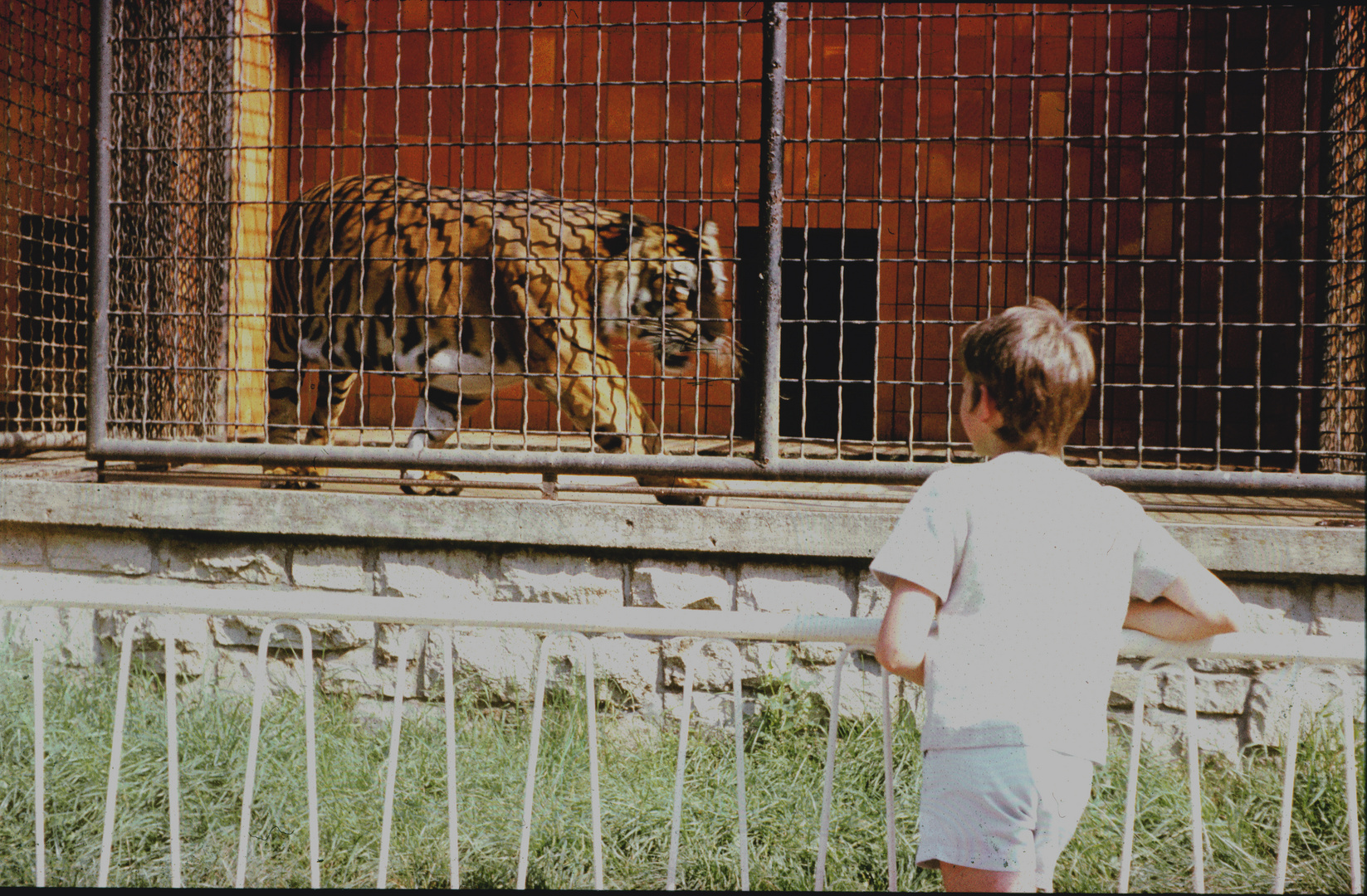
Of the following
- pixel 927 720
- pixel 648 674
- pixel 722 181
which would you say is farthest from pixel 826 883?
pixel 722 181

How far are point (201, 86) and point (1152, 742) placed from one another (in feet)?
16.7

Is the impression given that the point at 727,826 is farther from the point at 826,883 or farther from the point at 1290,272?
the point at 1290,272

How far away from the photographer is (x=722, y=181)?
8.44m

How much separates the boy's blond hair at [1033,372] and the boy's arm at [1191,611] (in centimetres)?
36

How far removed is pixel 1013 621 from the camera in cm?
160

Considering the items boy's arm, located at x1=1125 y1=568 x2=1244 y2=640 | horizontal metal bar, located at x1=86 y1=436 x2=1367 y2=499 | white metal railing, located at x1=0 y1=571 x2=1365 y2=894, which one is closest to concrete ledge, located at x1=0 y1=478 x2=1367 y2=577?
horizontal metal bar, located at x1=86 y1=436 x2=1367 y2=499

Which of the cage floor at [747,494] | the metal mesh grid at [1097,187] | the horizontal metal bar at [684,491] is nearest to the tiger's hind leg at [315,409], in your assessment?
the cage floor at [747,494]

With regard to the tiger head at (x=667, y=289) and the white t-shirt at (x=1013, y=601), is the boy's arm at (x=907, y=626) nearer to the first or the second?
the white t-shirt at (x=1013, y=601)

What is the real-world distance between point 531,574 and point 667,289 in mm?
1489

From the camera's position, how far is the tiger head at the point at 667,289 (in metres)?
4.08

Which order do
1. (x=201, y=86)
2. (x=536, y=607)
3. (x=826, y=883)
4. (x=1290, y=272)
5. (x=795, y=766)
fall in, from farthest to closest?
(x=1290, y=272) < (x=201, y=86) < (x=795, y=766) < (x=826, y=883) < (x=536, y=607)

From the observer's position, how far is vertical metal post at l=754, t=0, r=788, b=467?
3365mm

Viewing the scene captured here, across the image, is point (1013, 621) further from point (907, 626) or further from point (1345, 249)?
point (1345, 249)

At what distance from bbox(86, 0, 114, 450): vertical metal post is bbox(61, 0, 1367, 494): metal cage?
1 centimetres
